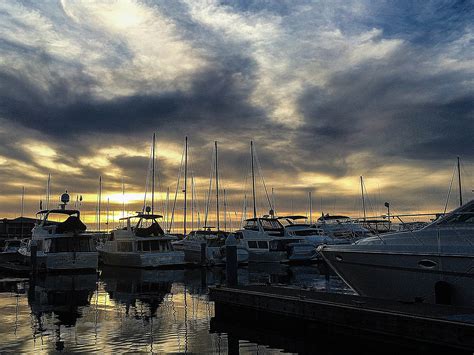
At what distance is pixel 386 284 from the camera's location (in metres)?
14.3

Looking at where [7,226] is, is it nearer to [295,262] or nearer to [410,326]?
[295,262]

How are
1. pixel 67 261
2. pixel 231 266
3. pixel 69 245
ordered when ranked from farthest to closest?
pixel 69 245, pixel 67 261, pixel 231 266

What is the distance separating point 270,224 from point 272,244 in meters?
2.49

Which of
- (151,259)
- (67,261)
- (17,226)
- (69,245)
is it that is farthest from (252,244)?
(17,226)

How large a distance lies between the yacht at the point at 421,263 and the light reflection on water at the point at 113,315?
4648 mm

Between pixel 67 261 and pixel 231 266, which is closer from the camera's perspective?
pixel 231 266

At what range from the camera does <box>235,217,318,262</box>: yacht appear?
41438mm

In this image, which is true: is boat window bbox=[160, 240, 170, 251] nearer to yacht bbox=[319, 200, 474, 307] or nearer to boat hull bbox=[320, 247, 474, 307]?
boat hull bbox=[320, 247, 474, 307]

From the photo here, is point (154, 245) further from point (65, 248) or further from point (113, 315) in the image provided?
point (113, 315)

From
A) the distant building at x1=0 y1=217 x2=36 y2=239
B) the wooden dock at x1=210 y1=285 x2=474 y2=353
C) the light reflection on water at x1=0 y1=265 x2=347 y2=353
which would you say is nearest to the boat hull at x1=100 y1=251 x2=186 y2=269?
the light reflection on water at x1=0 y1=265 x2=347 y2=353

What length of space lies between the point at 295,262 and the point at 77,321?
29.1 m

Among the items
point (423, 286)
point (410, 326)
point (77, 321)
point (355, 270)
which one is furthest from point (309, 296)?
point (77, 321)

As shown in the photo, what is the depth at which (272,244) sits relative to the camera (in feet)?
140

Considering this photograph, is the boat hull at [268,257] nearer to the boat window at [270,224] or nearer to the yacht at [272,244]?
the yacht at [272,244]
